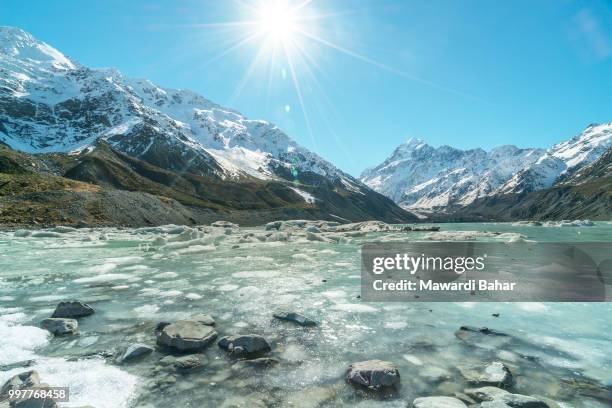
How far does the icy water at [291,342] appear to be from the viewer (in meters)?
6.63

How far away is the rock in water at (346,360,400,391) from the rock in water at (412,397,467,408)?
0.78m

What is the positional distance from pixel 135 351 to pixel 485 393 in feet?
24.5

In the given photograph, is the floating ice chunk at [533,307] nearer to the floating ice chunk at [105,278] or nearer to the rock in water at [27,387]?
the rock in water at [27,387]

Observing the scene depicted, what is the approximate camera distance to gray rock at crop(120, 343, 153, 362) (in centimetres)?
794

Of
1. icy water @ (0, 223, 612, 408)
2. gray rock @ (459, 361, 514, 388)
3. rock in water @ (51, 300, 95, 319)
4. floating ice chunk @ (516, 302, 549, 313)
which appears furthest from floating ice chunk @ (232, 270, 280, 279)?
gray rock @ (459, 361, 514, 388)

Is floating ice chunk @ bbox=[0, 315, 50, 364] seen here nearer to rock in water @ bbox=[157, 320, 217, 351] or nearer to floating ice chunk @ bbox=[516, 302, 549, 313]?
rock in water @ bbox=[157, 320, 217, 351]

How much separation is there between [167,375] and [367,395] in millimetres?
4087

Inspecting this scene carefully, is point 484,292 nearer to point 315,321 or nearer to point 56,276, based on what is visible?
point 315,321

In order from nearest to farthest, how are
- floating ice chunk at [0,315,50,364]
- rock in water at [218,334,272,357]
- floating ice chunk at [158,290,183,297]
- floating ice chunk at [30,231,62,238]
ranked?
floating ice chunk at [0,315,50,364] < rock in water at [218,334,272,357] < floating ice chunk at [158,290,183,297] < floating ice chunk at [30,231,62,238]

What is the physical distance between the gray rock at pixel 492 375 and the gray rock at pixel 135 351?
7164mm

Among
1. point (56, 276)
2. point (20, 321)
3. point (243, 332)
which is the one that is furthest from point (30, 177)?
point (243, 332)

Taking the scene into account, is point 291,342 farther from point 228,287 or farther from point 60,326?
point 228,287

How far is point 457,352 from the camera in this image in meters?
8.55

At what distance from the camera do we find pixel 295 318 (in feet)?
35.8
